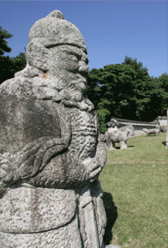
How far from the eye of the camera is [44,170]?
176cm

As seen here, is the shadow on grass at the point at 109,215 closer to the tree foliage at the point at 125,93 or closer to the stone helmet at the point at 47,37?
the stone helmet at the point at 47,37

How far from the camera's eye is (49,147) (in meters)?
1.80

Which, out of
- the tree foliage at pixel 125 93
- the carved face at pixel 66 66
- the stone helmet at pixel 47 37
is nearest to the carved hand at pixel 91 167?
the carved face at pixel 66 66

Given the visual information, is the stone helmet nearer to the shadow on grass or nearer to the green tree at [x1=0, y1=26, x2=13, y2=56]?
the shadow on grass

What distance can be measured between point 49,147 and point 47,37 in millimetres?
1227

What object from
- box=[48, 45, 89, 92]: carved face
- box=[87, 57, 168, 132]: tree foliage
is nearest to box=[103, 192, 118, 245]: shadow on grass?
box=[48, 45, 89, 92]: carved face

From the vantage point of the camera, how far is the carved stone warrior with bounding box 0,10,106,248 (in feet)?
5.74

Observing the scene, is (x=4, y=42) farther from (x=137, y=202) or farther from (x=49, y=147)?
(x=49, y=147)

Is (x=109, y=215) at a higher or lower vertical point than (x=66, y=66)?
lower

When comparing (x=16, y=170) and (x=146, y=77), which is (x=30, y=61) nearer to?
(x=16, y=170)

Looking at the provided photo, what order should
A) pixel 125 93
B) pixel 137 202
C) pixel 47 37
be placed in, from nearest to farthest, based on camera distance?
pixel 47 37, pixel 137 202, pixel 125 93

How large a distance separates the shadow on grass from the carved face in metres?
3.10

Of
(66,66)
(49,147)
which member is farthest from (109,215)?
(66,66)

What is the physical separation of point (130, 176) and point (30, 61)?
652cm
